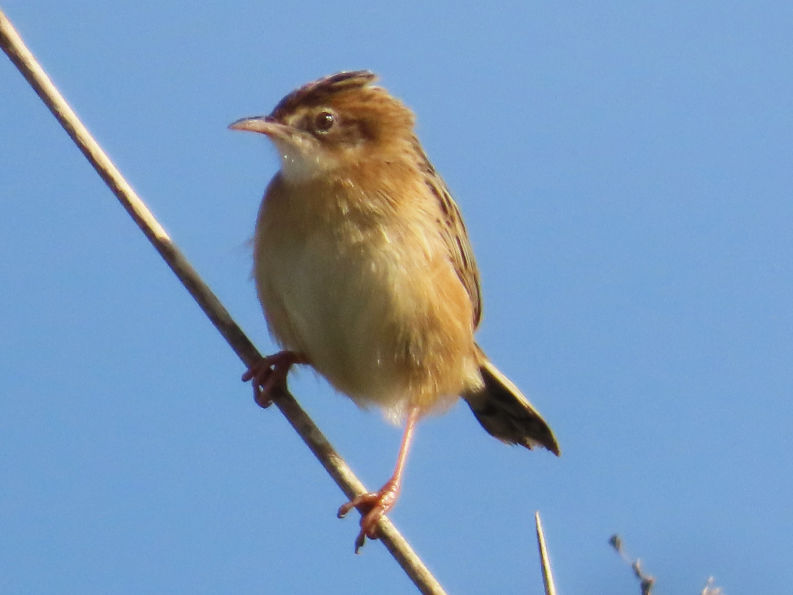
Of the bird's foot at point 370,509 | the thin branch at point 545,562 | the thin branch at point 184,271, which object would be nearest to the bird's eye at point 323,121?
the thin branch at point 184,271

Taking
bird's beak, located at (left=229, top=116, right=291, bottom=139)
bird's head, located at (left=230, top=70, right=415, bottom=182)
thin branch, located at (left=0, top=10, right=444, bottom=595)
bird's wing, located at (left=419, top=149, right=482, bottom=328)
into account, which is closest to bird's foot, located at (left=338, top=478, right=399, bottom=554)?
thin branch, located at (left=0, top=10, right=444, bottom=595)

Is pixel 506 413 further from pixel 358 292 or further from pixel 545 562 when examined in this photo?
pixel 545 562

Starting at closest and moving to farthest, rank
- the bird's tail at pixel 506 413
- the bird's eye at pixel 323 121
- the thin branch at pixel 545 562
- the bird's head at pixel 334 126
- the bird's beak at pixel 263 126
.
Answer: the thin branch at pixel 545 562 → the bird's beak at pixel 263 126 → the bird's head at pixel 334 126 → the bird's eye at pixel 323 121 → the bird's tail at pixel 506 413

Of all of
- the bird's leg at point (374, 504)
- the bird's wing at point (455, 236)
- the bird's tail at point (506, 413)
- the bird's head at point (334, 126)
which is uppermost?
the bird's head at point (334, 126)

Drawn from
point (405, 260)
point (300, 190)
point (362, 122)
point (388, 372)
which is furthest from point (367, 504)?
point (362, 122)

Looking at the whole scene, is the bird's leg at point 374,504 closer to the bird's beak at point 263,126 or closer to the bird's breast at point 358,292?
the bird's breast at point 358,292

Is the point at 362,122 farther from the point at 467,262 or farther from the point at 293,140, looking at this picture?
the point at 467,262

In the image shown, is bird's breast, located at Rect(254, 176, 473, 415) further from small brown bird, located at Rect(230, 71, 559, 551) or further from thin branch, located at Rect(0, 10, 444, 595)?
thin branch, located at Rect(0, 10, 444, 595)
